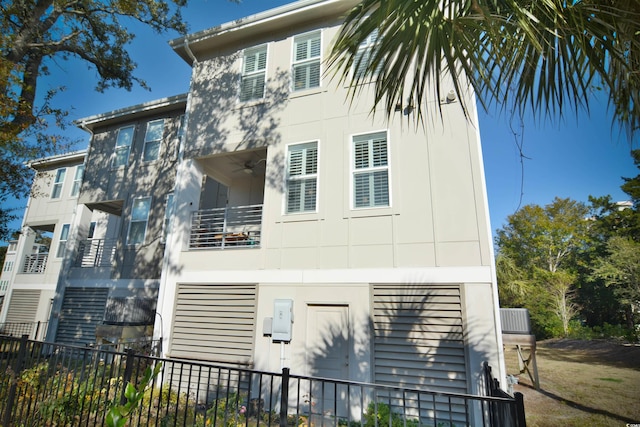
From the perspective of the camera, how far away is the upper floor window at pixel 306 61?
8.35 metres

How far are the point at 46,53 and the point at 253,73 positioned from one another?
228 inches

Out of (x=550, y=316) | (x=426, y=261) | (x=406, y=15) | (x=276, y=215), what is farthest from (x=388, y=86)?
(x=550, y=316)

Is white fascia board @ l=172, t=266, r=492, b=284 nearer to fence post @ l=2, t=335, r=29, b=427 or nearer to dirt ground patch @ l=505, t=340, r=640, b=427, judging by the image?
dirt ground patch @ l=505, t=340, r=640, b=427

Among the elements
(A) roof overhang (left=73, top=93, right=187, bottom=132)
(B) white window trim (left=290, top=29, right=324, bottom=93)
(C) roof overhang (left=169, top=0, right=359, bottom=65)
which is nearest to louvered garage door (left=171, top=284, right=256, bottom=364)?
(B) white window trim (left=290, top=29, right=324, bottom=93)

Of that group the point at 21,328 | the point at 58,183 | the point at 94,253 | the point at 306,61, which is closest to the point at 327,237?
the point at 306,61

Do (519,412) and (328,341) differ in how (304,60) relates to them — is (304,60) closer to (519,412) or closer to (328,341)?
(328,341)

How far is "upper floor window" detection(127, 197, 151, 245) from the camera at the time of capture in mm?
11734

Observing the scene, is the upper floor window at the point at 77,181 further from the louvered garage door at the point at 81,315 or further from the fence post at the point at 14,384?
the fence post at the point at 14,384

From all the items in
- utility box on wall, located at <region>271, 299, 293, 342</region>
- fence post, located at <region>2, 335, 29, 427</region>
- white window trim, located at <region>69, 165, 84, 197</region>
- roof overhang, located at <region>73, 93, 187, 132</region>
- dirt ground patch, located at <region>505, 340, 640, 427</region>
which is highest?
roof overhang, located at <region>73, 93, 187, 132</region>

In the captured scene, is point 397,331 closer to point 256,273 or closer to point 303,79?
point 256,273

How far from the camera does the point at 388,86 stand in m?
3.23

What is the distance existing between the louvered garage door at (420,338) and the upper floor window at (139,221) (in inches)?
369

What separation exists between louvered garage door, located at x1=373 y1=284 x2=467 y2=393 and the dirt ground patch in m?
2.27

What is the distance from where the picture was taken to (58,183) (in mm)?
17797
